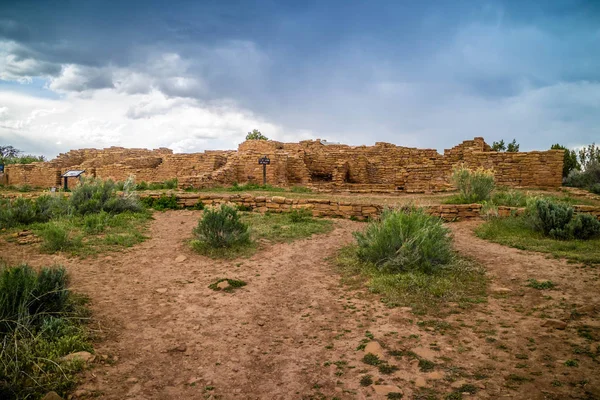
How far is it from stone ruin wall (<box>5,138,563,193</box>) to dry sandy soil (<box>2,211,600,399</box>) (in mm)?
9863

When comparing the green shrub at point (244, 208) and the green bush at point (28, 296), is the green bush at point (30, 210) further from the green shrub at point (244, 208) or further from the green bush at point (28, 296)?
the green bush at point (28, 296)

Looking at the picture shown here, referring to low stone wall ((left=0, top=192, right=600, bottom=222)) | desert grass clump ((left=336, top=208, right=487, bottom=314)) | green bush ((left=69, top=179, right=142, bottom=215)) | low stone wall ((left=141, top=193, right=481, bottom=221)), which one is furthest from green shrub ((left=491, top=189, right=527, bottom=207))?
green bush ((left=69, top=179, right=142, bottom=215))

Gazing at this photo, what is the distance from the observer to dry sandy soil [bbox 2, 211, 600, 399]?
2.95 m

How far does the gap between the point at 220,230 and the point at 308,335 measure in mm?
3906

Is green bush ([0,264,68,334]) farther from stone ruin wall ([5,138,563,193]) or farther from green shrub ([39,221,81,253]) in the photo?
stone ruin wall ([5,138,563,193])

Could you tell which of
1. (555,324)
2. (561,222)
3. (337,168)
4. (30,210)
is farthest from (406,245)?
(337,168)

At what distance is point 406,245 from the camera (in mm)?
5836

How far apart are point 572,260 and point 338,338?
4.50 m

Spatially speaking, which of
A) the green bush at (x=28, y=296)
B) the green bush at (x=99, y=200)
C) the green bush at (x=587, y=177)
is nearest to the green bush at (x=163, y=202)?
the green bush at (x=99, y=200)

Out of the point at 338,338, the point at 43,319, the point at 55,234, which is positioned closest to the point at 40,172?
the point at 55,234

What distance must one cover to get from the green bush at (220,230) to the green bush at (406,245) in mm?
2363

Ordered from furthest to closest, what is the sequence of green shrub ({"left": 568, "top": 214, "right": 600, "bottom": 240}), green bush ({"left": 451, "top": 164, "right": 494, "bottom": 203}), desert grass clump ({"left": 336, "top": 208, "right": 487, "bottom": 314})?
1. green bush ({"left": 451, "top": 164, "right": 494, "bottom": 203})
2. green shrub ({"left": 568, "top": 214, "right": 600, "bottom": 240})
3. desert grass clump ({"left": 336, "top": 208, "right": 487, "bottom": 314})

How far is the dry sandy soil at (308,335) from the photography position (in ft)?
9.68

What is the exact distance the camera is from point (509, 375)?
2.95 m
